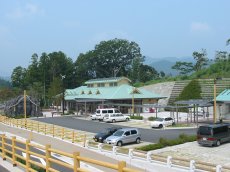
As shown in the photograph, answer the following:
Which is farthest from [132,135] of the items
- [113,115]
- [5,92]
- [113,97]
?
[5,92]

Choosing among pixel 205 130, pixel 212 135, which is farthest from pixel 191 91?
pixel 212 135

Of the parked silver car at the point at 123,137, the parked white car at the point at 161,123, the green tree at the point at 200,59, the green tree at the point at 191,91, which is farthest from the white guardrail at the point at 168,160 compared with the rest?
the green tree at the point at 200,59

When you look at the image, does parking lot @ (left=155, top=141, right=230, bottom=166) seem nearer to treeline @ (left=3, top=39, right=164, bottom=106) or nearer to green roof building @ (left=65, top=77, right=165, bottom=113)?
green roof building @ (left=65, top=77, right=165, bottom=113)

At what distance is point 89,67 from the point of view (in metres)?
130

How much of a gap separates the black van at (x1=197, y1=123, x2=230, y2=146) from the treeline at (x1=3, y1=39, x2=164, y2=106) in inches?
3551

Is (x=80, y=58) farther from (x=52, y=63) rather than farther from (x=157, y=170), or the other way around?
(x=157, y=170)

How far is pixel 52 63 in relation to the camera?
124 metres

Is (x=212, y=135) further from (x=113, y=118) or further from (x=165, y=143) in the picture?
(x=113, y=118)

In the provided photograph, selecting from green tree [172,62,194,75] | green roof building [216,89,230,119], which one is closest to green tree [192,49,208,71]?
green tree [172,62,194,75]

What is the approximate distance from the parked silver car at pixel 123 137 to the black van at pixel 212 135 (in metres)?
5.82

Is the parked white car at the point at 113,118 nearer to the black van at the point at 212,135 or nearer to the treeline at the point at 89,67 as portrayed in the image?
the black van at the point at 212,135

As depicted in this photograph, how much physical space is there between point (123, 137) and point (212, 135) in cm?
781

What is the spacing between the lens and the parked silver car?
3175 centimetres

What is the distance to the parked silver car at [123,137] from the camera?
31.8 meters
